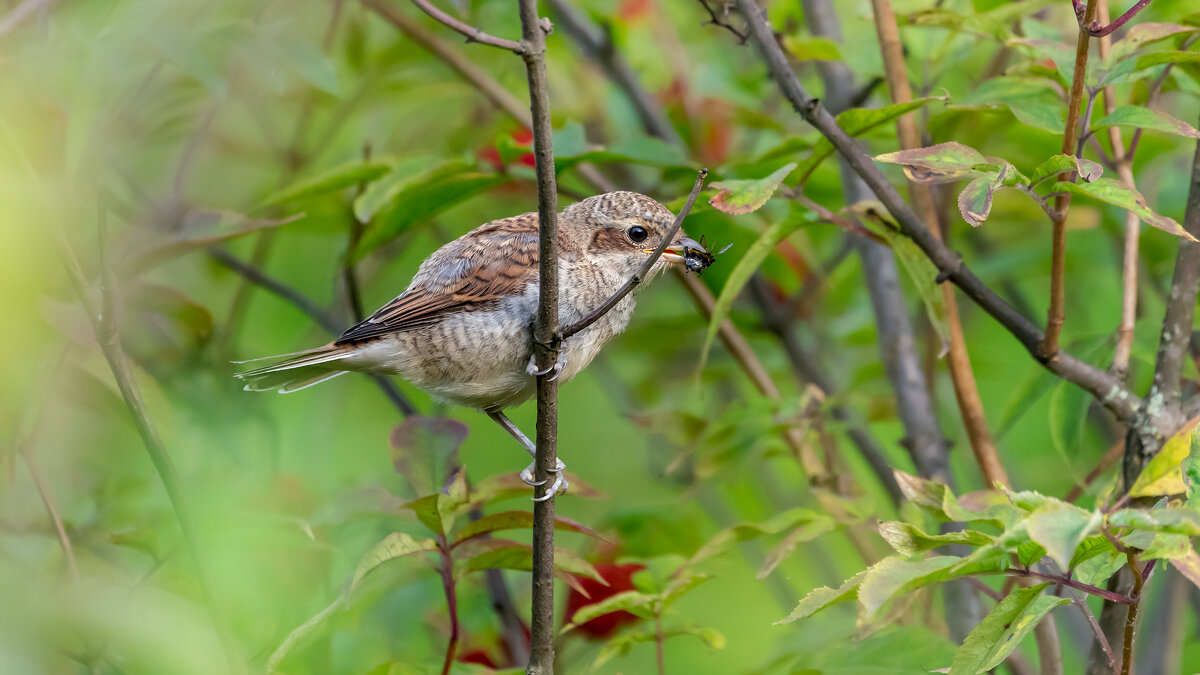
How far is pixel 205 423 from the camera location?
2391 mm

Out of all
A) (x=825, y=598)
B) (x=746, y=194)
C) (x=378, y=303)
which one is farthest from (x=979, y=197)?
(x=378, y=303)

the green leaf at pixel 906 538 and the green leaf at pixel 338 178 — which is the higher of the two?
the green leaf at pixel 338 178

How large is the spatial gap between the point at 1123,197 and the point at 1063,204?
0.28 metres

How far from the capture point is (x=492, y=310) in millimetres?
2934

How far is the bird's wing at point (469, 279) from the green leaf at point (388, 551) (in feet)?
3.77

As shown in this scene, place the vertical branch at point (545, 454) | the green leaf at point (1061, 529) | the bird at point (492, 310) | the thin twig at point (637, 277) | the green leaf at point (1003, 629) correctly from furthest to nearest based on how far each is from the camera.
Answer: the bird at point (492, 310)
the vertical branch at point (545, 454)
the thin twig at point (637, 277)
the green leaf at point (1003, 629)
the green leaf at point (1061, 529)

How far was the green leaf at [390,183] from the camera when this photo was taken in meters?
2.64

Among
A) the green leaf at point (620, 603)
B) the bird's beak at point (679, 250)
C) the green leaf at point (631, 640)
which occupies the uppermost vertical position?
the bird's beak at point (679, 250)

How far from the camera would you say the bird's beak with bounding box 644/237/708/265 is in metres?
2.62

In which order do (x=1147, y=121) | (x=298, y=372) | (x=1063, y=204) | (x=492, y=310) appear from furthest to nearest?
1. (x=298, y=372)
2. (x=492, y=310)
3. (x=1063, y=204)
4. (x=1147, y=121)

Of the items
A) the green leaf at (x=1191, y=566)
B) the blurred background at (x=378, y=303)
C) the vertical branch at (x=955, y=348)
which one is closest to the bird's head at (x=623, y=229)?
the blurred background at (x=378, y=303)

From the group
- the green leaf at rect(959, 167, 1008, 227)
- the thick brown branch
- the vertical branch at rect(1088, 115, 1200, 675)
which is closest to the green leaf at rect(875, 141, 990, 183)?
the green leaf at rect(959, 167, 1008, 227)

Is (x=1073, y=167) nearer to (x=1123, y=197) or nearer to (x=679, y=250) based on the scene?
(x=1123, y=197)

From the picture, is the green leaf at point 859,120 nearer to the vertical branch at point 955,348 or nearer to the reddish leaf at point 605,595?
the vertical branch at point 955,348
